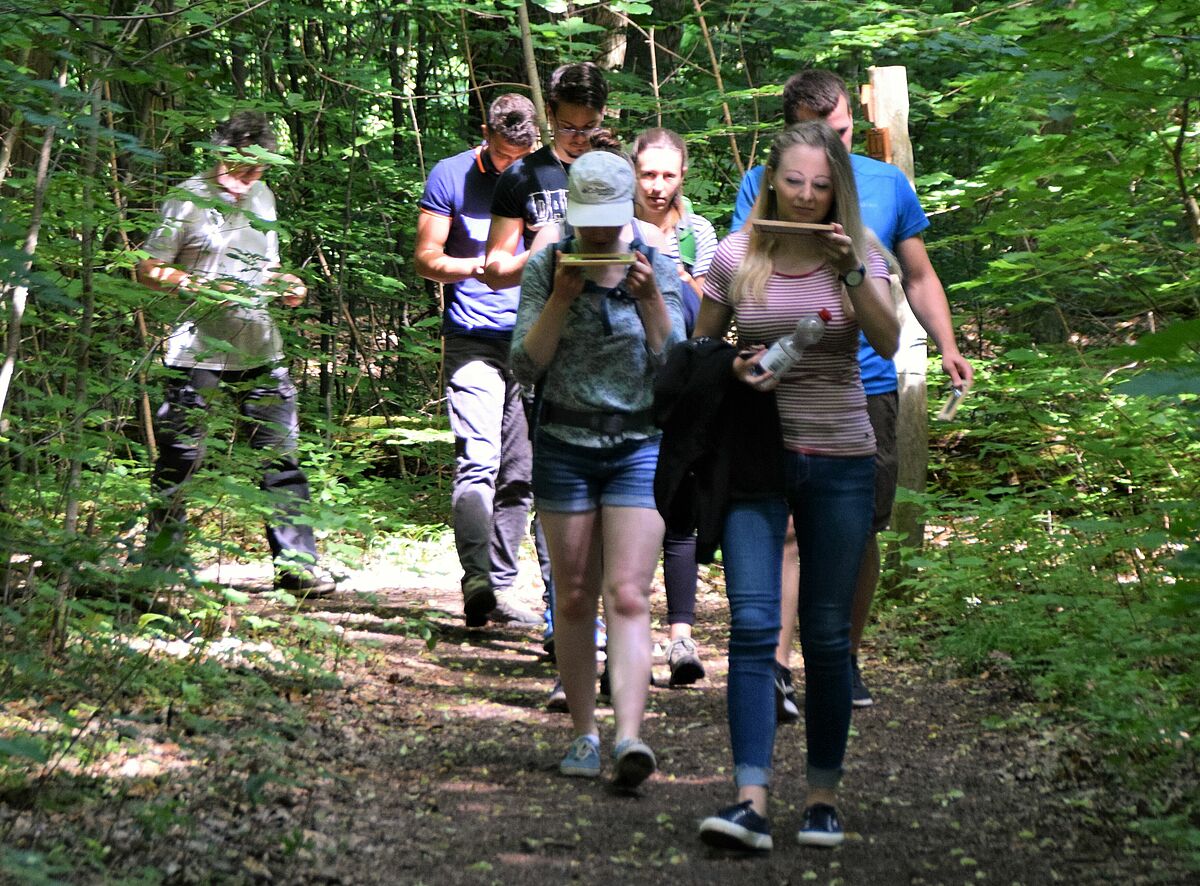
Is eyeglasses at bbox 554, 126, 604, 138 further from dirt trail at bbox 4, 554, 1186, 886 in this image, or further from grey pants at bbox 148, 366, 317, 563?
dirt trail at bbox 4, 554, 1186, 886

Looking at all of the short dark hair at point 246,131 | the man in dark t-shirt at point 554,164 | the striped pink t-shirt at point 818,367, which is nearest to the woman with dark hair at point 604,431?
the striped pink t-shirt at point 818,367

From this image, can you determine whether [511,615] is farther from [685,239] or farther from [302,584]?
[685,239]

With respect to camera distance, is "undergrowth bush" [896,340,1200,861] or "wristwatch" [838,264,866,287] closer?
"wristwatch" [838,264,866,287]

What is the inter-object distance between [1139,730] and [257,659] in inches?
120

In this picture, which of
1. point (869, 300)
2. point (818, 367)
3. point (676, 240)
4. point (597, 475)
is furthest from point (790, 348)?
point (676, 240)

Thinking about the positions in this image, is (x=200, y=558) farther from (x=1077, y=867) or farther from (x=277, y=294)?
(x=1077, y=867)

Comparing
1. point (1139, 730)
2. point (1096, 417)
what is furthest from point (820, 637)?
point (1096, 417)

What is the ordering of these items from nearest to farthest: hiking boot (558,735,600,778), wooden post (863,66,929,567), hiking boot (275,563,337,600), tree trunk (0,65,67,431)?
hiking boot (558,735,600,778) < tree trunk (0,65,67,431) < hiking boot (275,563,337,600) < wooden post (863,66,929,567)

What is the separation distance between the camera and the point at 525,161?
18.4ft

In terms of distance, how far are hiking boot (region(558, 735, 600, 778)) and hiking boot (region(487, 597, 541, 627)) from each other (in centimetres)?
254

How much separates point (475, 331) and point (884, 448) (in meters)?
2.23

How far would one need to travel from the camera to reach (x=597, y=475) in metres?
4.31

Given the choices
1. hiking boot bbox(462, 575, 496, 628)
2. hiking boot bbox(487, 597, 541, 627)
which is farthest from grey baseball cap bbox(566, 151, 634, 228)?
hiking boot bbox(487, 597, 541, 627)

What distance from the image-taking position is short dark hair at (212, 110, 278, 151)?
21.5 ft
